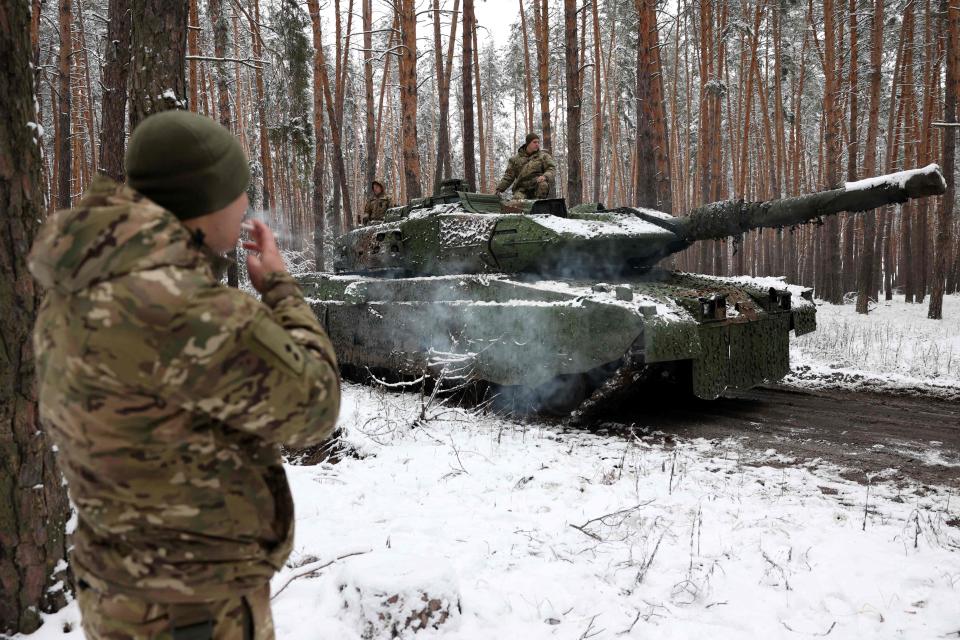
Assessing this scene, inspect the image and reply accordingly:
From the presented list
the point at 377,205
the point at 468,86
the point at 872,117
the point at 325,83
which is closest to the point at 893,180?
the point at 377,205

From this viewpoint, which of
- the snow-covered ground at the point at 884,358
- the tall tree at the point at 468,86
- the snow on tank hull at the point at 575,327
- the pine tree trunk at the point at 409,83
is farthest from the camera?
the tall tree at the point at 468,86

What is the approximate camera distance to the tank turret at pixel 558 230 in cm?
636

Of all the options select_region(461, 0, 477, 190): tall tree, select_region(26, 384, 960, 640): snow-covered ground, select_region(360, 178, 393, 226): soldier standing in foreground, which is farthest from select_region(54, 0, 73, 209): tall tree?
select_region(26, 384, 960, 640): snow-covered ground

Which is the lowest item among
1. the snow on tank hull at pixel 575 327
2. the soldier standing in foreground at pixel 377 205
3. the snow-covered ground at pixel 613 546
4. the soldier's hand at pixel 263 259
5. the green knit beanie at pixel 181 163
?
the snow-covered ground at pixel 613 546

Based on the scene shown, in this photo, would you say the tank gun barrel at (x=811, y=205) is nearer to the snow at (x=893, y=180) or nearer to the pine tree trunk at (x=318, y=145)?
the snow at (x=893, y=180)

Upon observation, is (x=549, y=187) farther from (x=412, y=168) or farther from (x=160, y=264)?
(x=160, y=264)

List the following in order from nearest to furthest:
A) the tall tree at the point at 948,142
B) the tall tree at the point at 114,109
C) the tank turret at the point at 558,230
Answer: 1. the tank turret at the point at 558,230
2. the tall tree at the point at 114,109
3. the tall tree at the point at 948,142

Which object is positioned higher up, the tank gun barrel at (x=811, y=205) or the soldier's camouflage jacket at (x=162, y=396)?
the tank gun barrel at (x=811, y=205)

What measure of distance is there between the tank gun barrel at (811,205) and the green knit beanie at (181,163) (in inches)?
214

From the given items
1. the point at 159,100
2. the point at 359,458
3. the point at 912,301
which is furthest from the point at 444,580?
the point at 912,301

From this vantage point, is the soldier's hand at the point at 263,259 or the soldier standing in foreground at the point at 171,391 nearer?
the soldier standing in foreground at the point at 171,391

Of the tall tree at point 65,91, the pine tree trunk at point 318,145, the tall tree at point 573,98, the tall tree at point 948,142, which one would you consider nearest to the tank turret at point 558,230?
the tall tree at point 573,98

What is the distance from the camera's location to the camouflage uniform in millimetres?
8367

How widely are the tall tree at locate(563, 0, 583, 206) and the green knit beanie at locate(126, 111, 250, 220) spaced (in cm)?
1105
